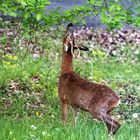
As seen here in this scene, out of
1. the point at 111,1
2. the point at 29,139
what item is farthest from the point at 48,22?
the point at 29,139

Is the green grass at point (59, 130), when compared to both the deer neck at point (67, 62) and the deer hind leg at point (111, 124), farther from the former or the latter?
the deer neck at point (67, 62)

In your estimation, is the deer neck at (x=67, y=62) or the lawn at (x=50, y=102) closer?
the lawn at (x=50, y=102)

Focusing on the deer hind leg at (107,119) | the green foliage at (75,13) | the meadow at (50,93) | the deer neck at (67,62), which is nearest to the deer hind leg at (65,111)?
the meadow at (50,93)

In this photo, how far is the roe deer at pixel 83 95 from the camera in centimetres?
676

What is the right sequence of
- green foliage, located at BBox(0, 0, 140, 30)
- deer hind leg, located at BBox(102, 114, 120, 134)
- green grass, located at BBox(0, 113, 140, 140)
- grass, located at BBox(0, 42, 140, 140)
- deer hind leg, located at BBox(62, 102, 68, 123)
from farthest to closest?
deer hind leg, located at BBox(62, 102, 68, 123) → green foliage, located at BBox(0, 0, 140, 30) → deer hind leg, located at BBox(102, 114, 120, 134) → grass, located at BBox(0, 42, 140, 140) → green grass, located at BBox(0, 113, 140, 140)

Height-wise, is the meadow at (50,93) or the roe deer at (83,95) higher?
the roe deer at (83,95)

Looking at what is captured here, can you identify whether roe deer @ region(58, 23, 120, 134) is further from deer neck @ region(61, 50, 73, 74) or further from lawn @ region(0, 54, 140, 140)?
lawn @ region(0, 54, 140, 140)

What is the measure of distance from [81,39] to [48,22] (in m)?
7.53

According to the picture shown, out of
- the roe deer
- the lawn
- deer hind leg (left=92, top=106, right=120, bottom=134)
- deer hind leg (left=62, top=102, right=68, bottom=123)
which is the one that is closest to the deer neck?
the roe deer

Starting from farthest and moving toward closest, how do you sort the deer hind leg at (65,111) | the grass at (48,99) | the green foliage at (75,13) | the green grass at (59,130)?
the deer hind leg at (65,111) < the green foliage at (75,13) < the grass at (48,99) < the green grass at (59,130)

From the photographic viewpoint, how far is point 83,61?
41.9 feet

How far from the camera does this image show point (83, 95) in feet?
23.0

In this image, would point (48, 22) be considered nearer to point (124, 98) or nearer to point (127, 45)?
point (124, 98)

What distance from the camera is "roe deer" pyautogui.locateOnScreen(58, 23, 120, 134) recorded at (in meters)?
6.76
